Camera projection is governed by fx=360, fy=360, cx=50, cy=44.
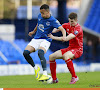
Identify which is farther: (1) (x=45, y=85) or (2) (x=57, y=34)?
(2) (x=57, y=34)

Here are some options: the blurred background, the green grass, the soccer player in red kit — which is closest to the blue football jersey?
the soccer player in red kit

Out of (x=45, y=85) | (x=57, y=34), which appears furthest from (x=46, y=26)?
(x=57, y=34)

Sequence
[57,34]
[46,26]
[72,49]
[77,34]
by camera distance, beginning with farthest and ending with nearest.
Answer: [57,34] → [72,49] → [77,34] → [46,26]

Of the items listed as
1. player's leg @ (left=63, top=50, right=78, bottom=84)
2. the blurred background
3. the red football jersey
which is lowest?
the blurred background

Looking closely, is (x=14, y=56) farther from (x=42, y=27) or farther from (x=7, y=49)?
(x=42, y=27)

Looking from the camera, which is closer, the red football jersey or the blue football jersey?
the blue football jersey

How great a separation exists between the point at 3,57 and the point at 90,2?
10875 mm

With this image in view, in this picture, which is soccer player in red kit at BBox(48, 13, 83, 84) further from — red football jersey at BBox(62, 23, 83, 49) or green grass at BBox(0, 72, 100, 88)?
green grass at BBox(0, 72, 100, 88)

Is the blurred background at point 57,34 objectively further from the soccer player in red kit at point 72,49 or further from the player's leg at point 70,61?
the player's leg at point 70,61

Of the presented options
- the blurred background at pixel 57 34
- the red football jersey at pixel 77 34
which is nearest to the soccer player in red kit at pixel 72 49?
the red football jersey at pixel 77 34

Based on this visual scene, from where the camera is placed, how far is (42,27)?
389 inches

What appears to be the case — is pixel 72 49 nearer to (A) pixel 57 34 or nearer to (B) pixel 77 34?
(B) pixel 77 34

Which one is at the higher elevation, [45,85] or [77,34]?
[77,34]

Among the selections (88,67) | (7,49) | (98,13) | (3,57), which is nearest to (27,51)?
(88,67)
